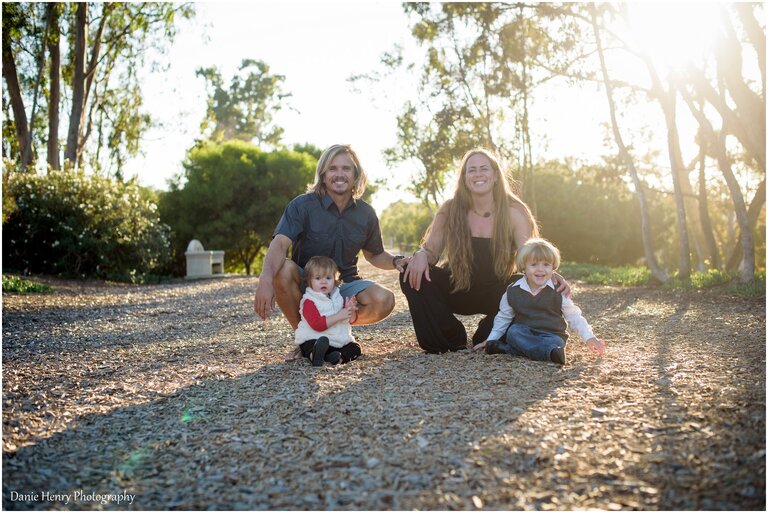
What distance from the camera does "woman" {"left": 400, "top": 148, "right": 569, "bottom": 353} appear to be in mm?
4074

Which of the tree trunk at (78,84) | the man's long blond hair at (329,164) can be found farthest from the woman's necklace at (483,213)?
the tree trunk at (78,84)

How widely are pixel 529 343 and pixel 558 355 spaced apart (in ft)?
0.68

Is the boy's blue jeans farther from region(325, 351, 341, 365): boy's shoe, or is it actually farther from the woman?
region(325, 351, 341, 365): boy's shoe

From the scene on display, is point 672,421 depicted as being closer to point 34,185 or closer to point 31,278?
point 31,278

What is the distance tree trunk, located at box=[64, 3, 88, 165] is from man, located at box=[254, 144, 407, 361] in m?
12.6

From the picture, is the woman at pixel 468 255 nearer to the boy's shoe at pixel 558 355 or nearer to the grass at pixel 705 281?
the boy's shoe at pixel 558 355

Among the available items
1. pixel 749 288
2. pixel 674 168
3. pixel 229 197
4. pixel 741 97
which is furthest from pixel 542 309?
pixel 229 197

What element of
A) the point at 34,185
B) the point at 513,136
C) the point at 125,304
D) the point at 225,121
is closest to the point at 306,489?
the point at 125,304

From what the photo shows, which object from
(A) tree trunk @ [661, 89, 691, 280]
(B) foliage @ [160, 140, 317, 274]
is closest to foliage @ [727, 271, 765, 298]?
(A) tree trunk @ [661, 89, 691, 280]

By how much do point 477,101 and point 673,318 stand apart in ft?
34.9

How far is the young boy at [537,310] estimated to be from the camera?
373cm

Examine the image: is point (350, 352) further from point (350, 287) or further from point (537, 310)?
point (537, 310)

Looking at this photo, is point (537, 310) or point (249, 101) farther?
point (249, 101)

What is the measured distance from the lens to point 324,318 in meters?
3.79
